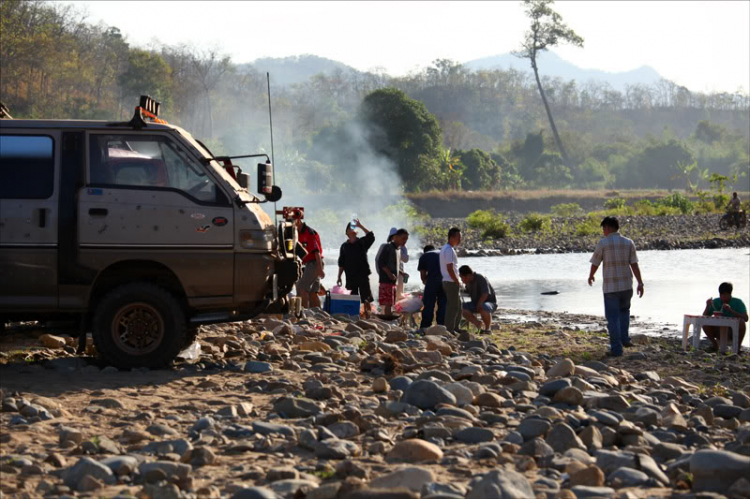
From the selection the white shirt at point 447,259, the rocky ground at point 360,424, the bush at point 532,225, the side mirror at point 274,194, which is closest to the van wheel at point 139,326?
the rocky ground at point 360,424

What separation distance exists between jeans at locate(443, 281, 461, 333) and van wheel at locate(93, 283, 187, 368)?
4609 millimetres

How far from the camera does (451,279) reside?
12.9 meters

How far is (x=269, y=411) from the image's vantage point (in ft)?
25.4

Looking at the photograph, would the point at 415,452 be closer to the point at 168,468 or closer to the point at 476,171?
the point at 168,468

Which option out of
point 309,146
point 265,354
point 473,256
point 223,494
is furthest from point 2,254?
point 309,146

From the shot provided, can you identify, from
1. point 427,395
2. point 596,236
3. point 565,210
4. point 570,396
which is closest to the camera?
point 427,395

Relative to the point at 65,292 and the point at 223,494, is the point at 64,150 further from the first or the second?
the point at 223,494

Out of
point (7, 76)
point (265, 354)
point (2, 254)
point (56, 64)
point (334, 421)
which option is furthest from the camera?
point (56, 64)

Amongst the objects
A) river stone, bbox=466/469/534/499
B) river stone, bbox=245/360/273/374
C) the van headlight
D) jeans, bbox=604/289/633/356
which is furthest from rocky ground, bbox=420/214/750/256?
river stone, bbox=466/469/534/499

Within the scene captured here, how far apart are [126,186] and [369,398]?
9.98ft

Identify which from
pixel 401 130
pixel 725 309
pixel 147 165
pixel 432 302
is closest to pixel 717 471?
pixel 147 165

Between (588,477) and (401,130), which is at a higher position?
(401,130)

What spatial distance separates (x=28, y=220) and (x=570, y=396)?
5.06 meters

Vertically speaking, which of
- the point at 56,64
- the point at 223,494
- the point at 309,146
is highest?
the point at 56,64
